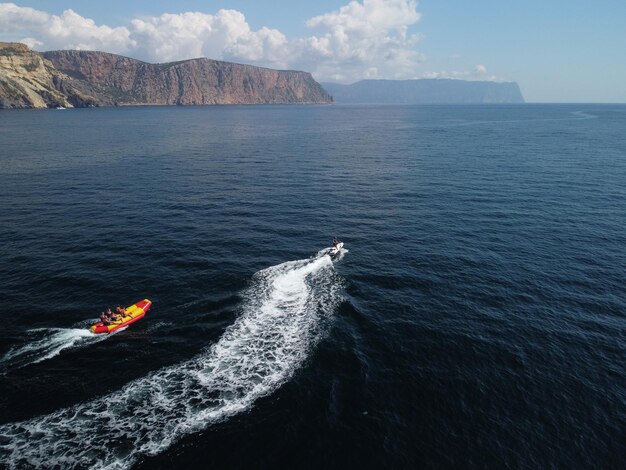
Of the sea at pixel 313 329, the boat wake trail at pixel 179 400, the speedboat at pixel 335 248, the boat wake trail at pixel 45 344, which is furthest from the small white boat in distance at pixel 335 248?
the boat wake trail at pixel 45 344

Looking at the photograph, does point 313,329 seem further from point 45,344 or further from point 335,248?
point 45,344

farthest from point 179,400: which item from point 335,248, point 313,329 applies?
point 335,248

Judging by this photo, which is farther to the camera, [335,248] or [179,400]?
[335,248]

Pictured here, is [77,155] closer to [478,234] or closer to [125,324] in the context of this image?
[125,324]

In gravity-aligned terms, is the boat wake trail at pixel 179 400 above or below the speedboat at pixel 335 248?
below

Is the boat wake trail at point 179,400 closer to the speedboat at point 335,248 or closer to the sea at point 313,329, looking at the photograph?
the sea at point 313,329

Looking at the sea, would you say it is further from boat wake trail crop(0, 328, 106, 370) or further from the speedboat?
the speedboat
